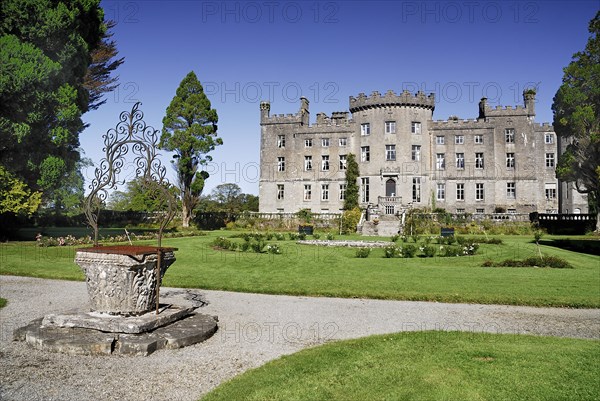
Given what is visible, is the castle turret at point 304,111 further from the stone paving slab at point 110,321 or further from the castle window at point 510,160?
the stone paving slab at point 110,321

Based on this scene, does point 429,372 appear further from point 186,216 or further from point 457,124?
point 457,124

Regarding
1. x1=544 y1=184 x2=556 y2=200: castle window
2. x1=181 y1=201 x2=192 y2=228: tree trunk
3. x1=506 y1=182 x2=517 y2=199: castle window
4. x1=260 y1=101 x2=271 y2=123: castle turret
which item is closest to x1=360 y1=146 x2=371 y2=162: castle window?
x1=260 y1=101 x2=271 y2=123: castle turret

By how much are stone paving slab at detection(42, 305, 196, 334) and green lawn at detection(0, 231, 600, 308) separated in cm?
419

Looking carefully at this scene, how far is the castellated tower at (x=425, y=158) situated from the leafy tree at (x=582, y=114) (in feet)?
40.6

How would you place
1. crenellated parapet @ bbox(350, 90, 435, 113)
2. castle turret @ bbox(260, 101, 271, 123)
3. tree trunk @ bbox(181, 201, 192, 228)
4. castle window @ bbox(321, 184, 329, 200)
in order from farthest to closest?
castle turret @ bbox(260, 101, 271, 123) < castle window @ bbox(321, 184, 329, 200) < crenellated parapet @ bbox(350, 90, 435, 113) < tree trunk @ bbox(181, 201, 192, 228)

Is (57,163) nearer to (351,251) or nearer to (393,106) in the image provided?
(351,251)

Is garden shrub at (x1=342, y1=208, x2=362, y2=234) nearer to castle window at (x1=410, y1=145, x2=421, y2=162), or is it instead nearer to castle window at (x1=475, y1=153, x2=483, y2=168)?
castle window at (x1=410, y1=145, x2=421, y2=162)

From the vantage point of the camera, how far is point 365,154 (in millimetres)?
42125

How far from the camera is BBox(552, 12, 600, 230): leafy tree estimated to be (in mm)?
26281

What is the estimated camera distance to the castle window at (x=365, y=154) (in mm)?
41969

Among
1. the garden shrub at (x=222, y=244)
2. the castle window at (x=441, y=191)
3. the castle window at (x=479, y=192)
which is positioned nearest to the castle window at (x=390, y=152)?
the castle window at (x=441, y=191)

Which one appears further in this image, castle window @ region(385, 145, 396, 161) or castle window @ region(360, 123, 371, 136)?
castle window @ region(360, 123, 371, 136)

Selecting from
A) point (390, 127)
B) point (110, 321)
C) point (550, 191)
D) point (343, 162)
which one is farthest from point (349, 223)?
point (550, 191)

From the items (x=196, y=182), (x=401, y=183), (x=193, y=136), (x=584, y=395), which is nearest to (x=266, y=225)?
(x=196, y=182)
